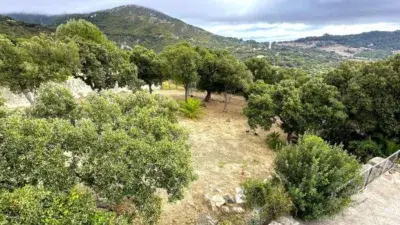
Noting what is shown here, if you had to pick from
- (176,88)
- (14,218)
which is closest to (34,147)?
(14,218)

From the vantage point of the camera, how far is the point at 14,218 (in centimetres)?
511

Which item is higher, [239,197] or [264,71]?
[264,71]

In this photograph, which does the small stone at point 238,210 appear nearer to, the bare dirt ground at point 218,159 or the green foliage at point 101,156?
the bare dirt ground at point 218,159

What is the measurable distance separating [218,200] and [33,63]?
1297 cm

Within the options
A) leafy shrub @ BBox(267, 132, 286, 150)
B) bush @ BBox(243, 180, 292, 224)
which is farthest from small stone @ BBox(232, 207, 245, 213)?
leafy shrub @ BBox(267, 132, 286, 150)

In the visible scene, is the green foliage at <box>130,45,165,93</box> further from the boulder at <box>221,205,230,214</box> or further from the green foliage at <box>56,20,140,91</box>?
the boulder at <box>221,205,230,214</box>

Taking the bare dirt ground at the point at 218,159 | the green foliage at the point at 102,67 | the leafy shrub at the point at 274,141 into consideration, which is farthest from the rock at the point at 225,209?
the green foliage at the point at 102,67

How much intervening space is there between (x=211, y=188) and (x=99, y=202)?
550 cm

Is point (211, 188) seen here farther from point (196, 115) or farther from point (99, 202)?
point (196, 115)

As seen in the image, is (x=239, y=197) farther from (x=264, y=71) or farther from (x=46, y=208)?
(x=264, y=71)

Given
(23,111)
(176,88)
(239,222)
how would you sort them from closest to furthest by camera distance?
1. (23,111)
2. (239,222)
3. (176,88)

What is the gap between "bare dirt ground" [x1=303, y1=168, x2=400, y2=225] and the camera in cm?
1060

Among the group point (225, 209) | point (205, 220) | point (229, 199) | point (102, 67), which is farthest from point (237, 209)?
point (102, 67)

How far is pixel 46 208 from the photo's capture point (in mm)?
5496
